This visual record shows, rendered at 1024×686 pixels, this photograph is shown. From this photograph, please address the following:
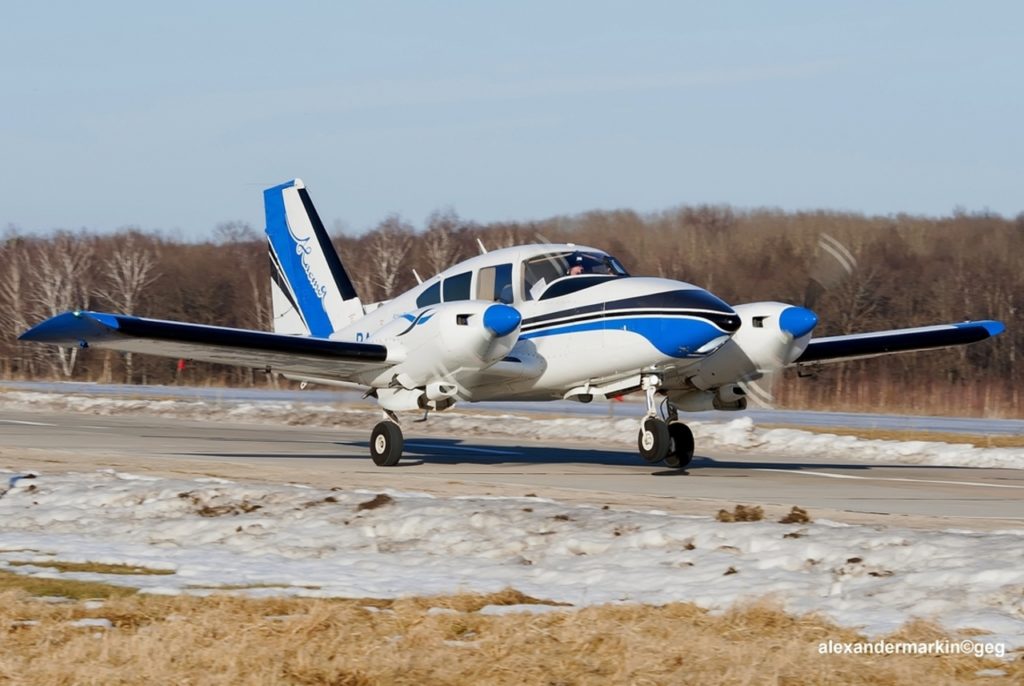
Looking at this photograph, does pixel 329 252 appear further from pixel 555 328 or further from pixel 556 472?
pixel 556 472

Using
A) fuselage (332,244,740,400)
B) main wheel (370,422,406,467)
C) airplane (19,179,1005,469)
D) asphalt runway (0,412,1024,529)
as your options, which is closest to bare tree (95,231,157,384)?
asphalt runway (0,412,1024,529)

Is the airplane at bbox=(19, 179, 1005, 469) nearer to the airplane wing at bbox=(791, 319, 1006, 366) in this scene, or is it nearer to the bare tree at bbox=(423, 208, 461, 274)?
the airplane wing at bbox=(791, 319, 1006, 366)

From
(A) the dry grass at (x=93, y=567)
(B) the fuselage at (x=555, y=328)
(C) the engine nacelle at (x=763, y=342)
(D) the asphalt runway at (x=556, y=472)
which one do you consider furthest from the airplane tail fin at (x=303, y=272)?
(A) the dry grass at (x=93, y=567)

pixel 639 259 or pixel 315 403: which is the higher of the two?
pixel 639 259

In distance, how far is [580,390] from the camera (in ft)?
61.1

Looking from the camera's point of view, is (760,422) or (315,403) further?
(315,403)

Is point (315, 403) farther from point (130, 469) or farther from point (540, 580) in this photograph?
point (540, 580)

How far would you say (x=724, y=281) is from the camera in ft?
161

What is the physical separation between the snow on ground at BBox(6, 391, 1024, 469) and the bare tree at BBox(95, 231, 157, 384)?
22.9 meters

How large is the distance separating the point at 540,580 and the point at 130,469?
396 inches

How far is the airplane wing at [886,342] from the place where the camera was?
66.7 feet

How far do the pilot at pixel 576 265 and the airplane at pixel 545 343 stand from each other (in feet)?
0.07

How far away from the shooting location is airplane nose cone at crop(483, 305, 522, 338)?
17641 millimetres

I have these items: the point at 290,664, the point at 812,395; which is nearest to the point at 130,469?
the point at 290,664
